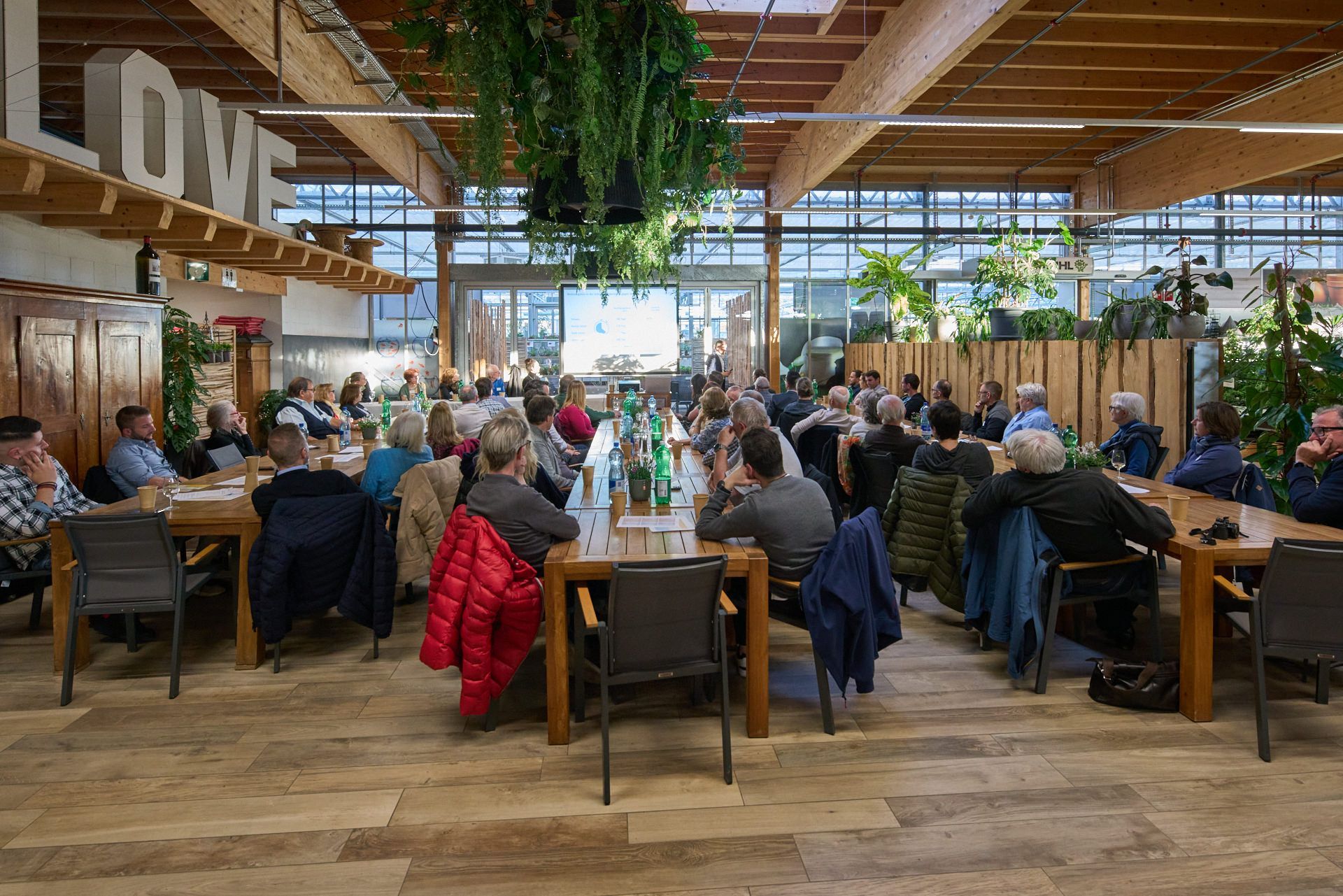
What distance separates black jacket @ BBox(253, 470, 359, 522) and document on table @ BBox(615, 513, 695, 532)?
1410 mm

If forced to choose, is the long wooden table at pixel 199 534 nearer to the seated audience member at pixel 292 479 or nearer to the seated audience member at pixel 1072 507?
the seated audience member at pixel 292 479

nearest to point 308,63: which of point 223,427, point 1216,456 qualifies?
point 223,427

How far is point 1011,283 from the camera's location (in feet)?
37.9

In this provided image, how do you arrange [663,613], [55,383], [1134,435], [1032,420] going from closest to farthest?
[663,613] < [1134,435] < [55,383] < [1032,420]

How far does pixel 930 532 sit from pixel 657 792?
2.23 metres

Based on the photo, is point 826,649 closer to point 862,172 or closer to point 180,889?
point 180,889

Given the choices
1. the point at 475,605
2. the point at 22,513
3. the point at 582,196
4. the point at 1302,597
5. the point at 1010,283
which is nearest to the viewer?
the point at 1302,597

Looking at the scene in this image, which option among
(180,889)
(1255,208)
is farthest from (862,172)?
(180,889)

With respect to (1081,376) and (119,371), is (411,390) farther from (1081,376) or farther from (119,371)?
(1081,376)

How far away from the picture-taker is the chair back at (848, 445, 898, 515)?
605 cm

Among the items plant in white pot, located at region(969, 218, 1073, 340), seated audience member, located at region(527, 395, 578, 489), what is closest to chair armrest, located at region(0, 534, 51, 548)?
seated audience member, located at region(527, 395, 578, 489)

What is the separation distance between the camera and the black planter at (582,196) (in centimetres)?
371

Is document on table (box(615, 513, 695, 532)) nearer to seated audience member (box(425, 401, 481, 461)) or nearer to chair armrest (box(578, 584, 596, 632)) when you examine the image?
chair armrest (box(578, 584, 596, 632))

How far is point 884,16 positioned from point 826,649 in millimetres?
6388
